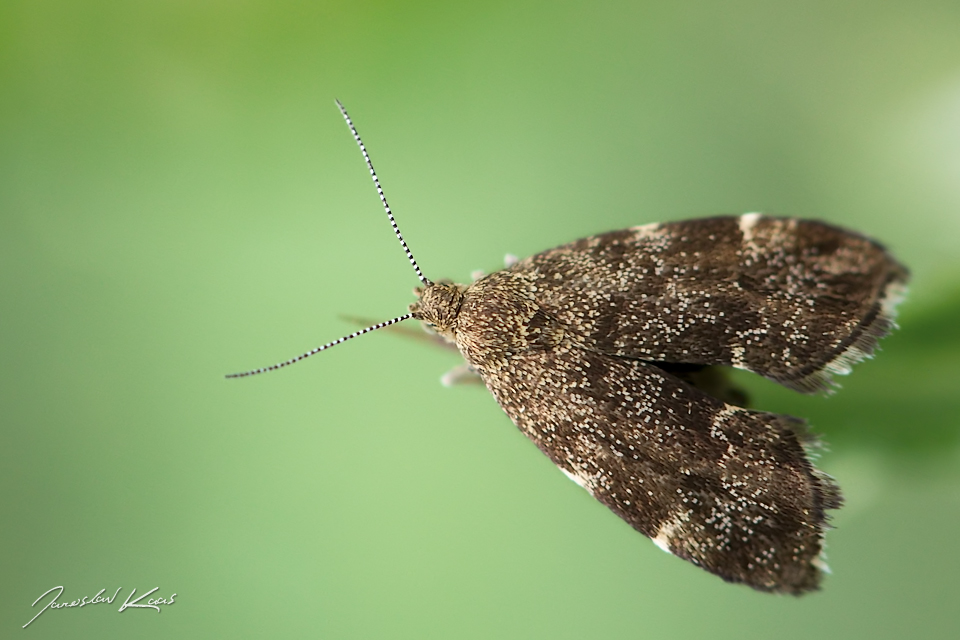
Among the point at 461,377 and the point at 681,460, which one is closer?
the point at 681,460

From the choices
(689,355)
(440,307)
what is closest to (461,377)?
→ (440,307)

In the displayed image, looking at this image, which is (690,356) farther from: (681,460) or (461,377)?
(461,377)

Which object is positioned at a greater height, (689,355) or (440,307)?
(689,355)

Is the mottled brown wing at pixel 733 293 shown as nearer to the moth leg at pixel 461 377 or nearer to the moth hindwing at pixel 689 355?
the moth hindwing at pixel 689 355

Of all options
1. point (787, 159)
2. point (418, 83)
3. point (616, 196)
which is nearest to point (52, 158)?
point (418, 83)

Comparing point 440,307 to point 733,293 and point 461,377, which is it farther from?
point 733,293

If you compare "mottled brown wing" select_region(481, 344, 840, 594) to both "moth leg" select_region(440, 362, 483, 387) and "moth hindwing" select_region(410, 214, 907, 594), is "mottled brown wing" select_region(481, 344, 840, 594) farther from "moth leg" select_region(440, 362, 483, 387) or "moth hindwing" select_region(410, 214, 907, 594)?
"moth leg" select_region(440, 362, 483, 387)

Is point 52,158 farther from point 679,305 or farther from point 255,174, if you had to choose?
point 679,305

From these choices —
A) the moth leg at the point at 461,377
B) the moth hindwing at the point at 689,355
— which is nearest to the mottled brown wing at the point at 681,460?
the moth hindwing at the point at 689,355
